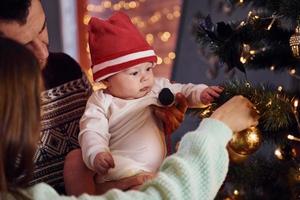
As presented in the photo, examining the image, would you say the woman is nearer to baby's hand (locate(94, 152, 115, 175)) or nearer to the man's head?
baby's hand (locate(94, 152, 115, 175))

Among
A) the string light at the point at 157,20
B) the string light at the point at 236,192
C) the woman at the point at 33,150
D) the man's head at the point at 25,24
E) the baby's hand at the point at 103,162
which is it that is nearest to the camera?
the woman at the point at 33,150

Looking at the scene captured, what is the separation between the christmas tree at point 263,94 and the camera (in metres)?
1.06

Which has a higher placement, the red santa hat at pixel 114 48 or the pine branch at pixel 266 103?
the red santa hat at pixel 114 48

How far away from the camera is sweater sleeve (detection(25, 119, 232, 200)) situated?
0.80 metres

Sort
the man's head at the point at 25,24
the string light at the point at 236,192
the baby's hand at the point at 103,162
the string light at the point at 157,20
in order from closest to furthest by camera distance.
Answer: the baby's hand at the point at 103,162
the man's head at the point at 25,24
the string light at the point at 236,192
the string light at the point at 157,20

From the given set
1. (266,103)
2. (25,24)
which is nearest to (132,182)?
(266,103)

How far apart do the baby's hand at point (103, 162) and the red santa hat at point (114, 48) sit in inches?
7.0

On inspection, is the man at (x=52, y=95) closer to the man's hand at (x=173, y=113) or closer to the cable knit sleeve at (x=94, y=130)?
the cable knit sleeve at (x=94, y=130)

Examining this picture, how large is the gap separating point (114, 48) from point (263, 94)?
311 mm

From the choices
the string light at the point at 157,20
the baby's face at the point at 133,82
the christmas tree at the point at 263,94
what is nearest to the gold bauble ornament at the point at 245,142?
the christmas tree at the point at 263,94

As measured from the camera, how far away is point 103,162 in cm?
102

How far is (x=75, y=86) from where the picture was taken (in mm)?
1334

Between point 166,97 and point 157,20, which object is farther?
point 157,20

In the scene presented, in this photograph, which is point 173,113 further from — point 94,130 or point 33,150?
point 33,150
